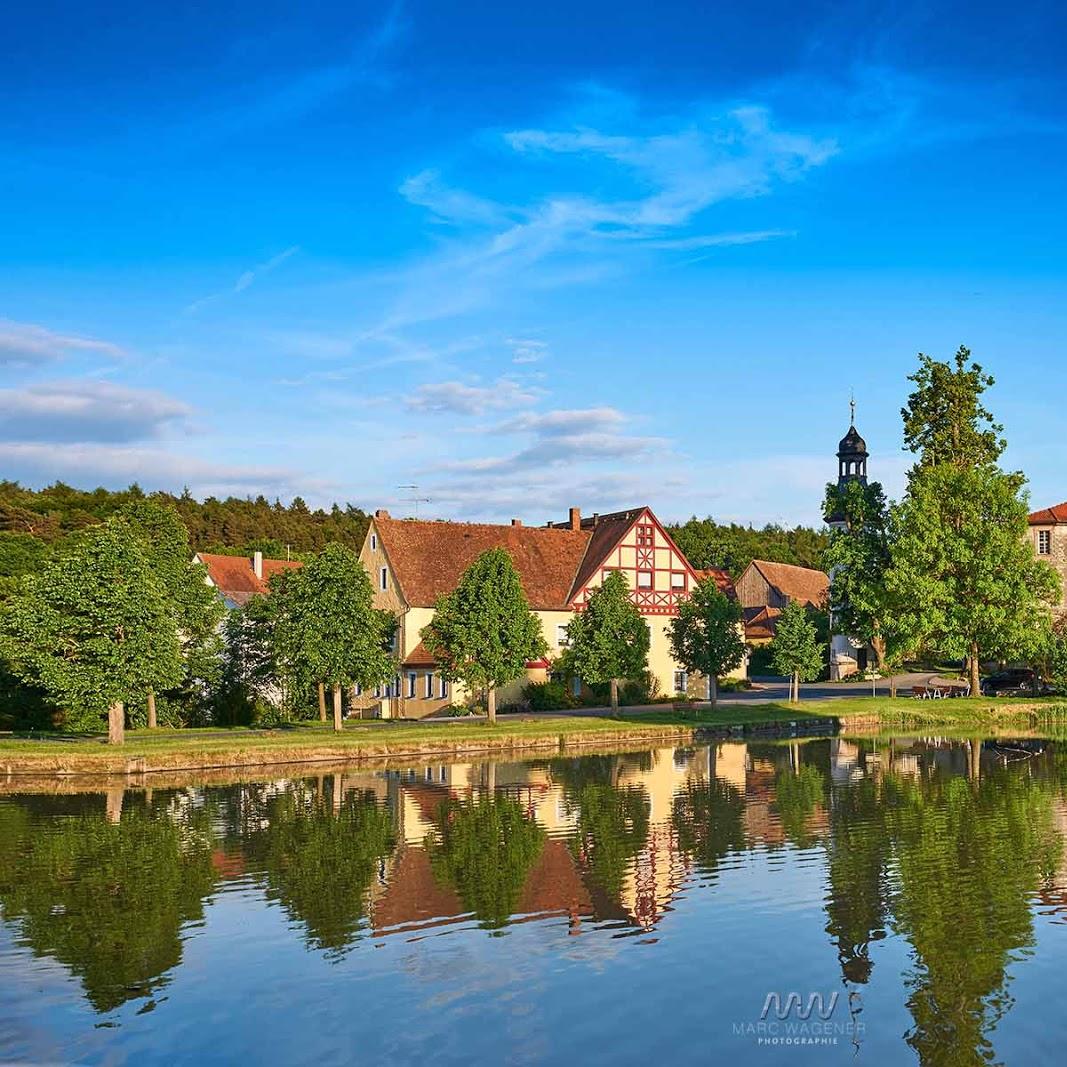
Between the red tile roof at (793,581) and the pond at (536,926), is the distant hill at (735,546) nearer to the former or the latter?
the red tile roof at (793,581)

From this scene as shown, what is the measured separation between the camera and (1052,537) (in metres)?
82.1

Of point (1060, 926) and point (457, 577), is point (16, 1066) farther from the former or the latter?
point (457, 577)

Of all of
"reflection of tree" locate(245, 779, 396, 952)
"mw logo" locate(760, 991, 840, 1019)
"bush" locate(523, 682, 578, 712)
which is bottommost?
"mw logo" locate(760, 991, 840, 1019)

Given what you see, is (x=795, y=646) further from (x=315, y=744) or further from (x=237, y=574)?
(x=237, y=574)

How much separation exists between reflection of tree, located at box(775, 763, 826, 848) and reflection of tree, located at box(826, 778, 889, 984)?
62 centimetres

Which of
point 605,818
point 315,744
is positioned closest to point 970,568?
point 315,744

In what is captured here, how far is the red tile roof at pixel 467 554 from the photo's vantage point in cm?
6209

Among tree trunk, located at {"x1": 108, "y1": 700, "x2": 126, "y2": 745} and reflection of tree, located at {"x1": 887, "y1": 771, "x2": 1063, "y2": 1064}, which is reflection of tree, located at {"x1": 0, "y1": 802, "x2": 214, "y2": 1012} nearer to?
tree trunk, located at {"x1": 108, "y1": 700, "x2": 126, "y2": 745}

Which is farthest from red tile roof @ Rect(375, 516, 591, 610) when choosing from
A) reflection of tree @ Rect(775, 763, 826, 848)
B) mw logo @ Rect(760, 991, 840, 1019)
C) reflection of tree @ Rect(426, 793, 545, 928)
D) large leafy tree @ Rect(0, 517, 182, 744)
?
mw logo @ Rect(760, 991, 840, 1019)

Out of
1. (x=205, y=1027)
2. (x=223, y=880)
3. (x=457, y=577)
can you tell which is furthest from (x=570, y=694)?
(x=205, y=1027)

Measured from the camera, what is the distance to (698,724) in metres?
52.1

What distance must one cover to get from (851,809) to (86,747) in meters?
25.6

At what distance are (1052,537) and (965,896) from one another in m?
67.6

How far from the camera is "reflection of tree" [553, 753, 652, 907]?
23588 millimetres
